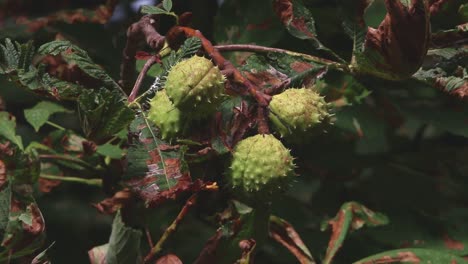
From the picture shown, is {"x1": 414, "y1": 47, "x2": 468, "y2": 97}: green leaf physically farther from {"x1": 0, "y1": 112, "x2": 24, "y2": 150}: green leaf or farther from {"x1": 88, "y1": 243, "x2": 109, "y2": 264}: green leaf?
{"x1": 0, "y1": 112, "x2": 24, "y2": 150}: green leaf

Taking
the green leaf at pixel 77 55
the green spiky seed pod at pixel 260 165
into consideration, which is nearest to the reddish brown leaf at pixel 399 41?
the green spiky seed pod at pixel 260 165

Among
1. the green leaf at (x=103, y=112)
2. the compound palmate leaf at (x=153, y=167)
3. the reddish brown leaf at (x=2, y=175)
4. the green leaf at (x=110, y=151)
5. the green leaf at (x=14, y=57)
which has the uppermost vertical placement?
the green leaf at (x=14, y=57)

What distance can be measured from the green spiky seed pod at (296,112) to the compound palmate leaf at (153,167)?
0.17m

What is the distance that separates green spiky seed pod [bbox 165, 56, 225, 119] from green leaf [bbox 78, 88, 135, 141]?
10 cm

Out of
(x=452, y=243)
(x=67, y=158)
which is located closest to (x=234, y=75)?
(x=67, y=158)

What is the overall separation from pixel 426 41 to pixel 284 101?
26cm

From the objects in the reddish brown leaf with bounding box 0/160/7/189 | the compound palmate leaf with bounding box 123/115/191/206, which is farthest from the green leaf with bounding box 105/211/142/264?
the reddish brown leaf with bounding box 0/160/7/189

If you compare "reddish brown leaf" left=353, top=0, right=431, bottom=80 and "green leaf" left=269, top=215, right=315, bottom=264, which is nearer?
"reddish brown leaf" left=353, top=0, right=431, bottom=80

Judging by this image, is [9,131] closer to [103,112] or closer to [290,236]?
[103,112]

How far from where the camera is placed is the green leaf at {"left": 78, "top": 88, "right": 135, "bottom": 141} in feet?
3.84

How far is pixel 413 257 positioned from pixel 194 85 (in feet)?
1.68

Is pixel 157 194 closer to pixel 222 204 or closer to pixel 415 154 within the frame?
pixel 222 204

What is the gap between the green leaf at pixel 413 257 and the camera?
1.26 meters

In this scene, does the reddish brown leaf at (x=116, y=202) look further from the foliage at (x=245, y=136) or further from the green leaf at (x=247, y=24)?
the green leaf at (x=247, y=24)
